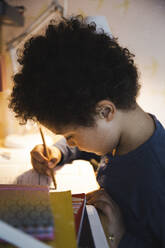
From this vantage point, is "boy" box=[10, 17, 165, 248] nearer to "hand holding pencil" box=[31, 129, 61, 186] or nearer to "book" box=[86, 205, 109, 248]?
"book" box=[86, 205, 109, 248]

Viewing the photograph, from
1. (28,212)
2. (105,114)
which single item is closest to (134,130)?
(105,114)

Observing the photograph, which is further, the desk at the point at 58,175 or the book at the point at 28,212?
the desk at the point at 58,175

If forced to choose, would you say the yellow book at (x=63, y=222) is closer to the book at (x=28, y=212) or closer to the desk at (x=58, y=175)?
the book at (x=28, y=212)

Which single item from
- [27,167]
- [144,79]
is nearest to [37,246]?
[27,167]

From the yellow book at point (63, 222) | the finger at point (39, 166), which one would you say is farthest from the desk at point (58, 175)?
the yellow book at point (63, 222)

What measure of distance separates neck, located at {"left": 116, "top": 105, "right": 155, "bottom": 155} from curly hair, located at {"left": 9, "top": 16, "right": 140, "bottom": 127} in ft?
0.21

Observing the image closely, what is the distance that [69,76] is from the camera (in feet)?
1.42

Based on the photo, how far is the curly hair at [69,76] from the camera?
0.44 meters

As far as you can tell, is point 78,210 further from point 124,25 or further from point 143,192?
point 124,25

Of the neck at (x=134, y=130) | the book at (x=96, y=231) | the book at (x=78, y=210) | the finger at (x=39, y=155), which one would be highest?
the neck at (x=134, y=130)

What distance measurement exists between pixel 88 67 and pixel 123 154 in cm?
26

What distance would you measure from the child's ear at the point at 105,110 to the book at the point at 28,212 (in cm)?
22

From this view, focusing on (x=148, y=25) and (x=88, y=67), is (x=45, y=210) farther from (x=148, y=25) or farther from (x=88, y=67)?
(x=148, y=25)

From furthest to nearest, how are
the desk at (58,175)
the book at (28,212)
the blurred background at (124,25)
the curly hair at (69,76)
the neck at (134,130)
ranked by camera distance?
the blurred background at (124,25) < the desk at (58,175) < the neck at (134,130) < the curly hair at (69,76) < the book at (28,212)
